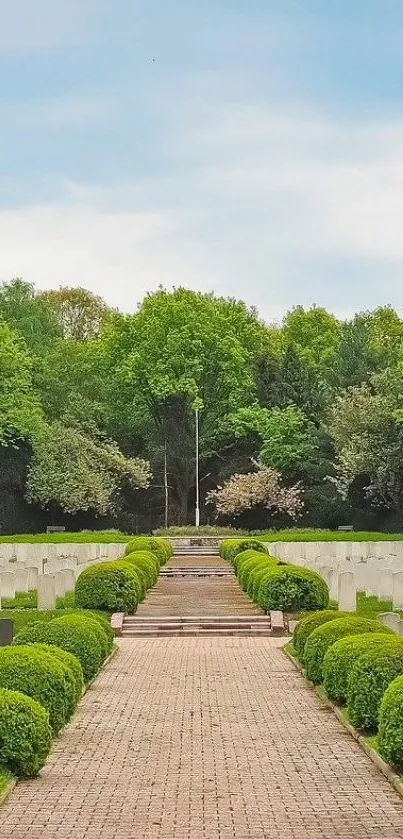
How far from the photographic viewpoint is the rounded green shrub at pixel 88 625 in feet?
52.7

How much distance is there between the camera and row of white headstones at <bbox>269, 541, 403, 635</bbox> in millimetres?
24828

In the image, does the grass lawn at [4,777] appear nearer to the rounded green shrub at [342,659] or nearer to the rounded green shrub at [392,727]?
the rounded green shrub at [392,727]

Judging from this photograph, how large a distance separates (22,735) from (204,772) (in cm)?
168

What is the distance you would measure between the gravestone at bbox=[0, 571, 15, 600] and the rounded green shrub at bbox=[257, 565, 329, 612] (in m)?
6.93

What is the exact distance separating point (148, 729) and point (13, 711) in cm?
310

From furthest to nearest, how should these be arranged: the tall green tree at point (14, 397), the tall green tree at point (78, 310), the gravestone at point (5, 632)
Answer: the tall green tree at point (78, 310), the tall green tree at point (14, 397), the gravestone at point (5, 632)

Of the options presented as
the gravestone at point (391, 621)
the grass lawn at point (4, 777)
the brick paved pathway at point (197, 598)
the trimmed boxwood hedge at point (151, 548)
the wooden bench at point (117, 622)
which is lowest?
the grass lawn at point (4, 777)

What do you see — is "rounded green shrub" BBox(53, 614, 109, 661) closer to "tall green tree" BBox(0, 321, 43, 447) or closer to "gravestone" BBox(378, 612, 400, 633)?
"gravestone" BBox(378, 612, 400, 633)

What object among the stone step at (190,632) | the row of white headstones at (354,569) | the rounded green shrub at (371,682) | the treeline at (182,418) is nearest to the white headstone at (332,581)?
the row of white headstones at (354,569)

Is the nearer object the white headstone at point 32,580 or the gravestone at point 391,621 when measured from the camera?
the gravestone at point 391,621

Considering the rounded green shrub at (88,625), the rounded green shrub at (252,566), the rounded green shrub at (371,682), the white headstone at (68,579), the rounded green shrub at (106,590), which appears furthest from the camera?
the white headstone at (68,579)

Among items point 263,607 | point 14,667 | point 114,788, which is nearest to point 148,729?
point 14,667

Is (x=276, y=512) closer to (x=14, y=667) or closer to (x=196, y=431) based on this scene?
(x=196, y=431)

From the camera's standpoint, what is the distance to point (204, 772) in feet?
35.2
